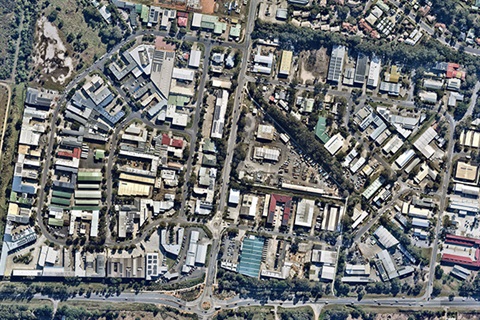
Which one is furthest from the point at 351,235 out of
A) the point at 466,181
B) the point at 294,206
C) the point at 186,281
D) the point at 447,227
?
the point at 186,281

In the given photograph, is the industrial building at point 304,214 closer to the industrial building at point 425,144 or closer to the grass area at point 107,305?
the industrial building at point 425,144

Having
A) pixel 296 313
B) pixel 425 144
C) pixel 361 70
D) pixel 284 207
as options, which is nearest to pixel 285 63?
pixel 361 70

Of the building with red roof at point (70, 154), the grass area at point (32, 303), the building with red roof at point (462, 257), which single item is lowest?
the grass area at point (32, 303)

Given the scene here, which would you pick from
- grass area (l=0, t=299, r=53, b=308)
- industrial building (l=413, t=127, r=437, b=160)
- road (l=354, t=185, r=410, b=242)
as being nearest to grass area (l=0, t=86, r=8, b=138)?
grass area (l=0, t=299, r=53, b=308)

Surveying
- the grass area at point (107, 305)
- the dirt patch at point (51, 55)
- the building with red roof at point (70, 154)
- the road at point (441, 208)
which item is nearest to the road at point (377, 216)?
the road at point (441, 208)

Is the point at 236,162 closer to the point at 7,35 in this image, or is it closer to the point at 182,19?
the point at 182,19

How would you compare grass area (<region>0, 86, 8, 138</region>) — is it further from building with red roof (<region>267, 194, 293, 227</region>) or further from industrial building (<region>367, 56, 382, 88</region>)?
industrial building (<region>367, 56, 382, 88</region>)

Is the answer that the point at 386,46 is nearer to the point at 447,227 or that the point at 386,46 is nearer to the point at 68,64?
the point at 447,227
